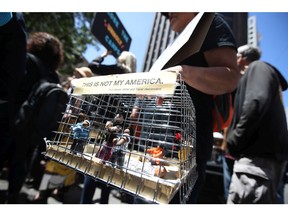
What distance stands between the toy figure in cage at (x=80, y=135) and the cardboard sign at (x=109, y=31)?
3.46 feet

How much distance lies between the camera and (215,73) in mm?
762

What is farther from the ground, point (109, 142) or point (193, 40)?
point (193, 40)

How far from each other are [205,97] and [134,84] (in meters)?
0.51

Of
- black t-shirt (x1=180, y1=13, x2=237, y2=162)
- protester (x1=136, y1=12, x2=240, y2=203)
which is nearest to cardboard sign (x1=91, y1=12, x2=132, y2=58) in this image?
protester (x1=136, y1=12, x2=240, y2=203)

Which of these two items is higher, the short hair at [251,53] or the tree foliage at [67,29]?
the tree foliage at [67,29]

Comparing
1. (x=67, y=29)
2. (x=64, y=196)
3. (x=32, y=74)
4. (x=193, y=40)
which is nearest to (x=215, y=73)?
(x=193, y=40)

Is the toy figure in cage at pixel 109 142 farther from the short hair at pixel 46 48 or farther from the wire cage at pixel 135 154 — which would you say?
the short hair at pixel 46 48

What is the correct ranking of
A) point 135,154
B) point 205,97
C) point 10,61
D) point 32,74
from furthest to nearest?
point 32,74
point 10,61
point 205,97
point 135,154

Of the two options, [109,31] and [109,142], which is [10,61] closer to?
[109,31]

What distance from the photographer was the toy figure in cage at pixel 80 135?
0.64 m

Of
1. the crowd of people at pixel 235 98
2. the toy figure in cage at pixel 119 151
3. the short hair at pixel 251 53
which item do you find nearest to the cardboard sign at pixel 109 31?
the crowd of people at pixel 235 98

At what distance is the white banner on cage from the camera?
494mm
